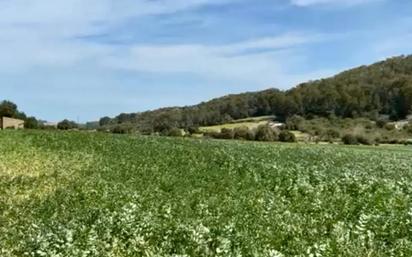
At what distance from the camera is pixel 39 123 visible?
10631cm

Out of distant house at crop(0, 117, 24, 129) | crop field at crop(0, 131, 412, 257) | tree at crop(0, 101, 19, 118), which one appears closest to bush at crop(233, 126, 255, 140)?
distant house at crop(0, 117, 24, 129)

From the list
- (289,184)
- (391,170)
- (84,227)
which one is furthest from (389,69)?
(84,227)

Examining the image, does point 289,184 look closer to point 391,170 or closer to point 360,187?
point 360,187

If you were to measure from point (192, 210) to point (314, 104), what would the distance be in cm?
15975

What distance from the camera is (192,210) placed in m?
16.0

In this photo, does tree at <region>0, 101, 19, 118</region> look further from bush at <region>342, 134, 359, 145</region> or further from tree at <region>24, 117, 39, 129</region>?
bush at <region>342, 134, 359, 145</region>

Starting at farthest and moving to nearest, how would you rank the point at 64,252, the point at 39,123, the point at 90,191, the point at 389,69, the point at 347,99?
1. the point at 389,69
2. the point at 347,99
3. the point at 39,123
4. the point at 90,191
5. the point at 64,252

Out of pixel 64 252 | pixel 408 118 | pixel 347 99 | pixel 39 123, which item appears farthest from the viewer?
pixel 347 99

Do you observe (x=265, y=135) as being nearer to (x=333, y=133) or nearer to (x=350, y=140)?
(x=350, y=140)

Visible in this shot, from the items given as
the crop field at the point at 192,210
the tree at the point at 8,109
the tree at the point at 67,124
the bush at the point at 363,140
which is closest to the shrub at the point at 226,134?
the bush at the point at 363,140

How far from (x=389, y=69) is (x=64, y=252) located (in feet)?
644

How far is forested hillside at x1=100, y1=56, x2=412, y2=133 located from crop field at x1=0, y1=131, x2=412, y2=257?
407 feet

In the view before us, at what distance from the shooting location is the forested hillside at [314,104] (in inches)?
6398

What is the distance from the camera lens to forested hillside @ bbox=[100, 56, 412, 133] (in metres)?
162
